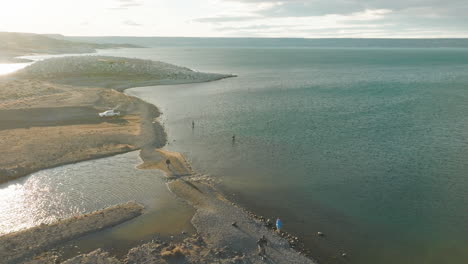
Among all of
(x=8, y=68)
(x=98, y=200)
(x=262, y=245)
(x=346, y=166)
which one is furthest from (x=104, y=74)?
(x=262, y=245)

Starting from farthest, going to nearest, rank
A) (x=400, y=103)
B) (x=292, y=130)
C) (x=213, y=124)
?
(x=400, y=103), (x=213, y=124), (x=292, y=130)

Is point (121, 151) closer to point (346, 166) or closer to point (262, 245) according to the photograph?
point (262, 245)

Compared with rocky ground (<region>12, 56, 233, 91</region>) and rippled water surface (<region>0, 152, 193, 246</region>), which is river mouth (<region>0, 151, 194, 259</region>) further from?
Result: rocky ground (<region>12, 56, 233, 91</region>)

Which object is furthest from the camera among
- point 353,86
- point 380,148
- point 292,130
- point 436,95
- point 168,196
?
point 353,86

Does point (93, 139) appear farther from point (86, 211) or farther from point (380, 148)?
point (380, 148)

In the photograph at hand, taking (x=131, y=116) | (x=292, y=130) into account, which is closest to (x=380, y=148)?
(x=292, y=130)

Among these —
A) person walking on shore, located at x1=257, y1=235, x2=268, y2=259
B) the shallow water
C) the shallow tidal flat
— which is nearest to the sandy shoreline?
the shallow tidal flat

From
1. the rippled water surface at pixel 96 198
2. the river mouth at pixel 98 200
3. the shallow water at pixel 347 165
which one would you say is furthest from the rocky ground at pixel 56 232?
the shallow water at pixel 347 165
